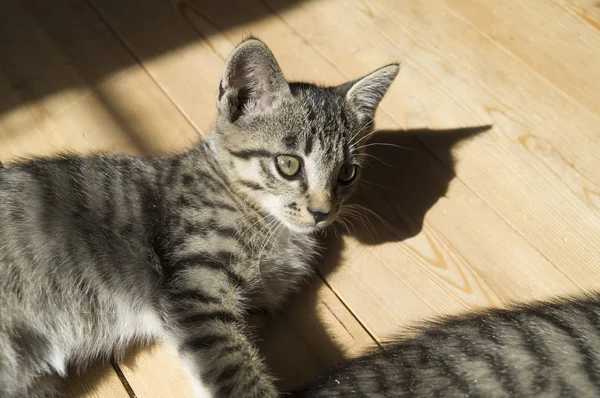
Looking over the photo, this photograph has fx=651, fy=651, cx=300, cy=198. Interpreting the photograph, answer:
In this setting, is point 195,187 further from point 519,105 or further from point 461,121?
point 519,105

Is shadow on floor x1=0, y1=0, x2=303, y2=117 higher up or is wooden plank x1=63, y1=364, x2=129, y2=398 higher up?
shadow on floor x1=0, y1=0, x2=303, y2=117

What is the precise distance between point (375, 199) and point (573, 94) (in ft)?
3.03

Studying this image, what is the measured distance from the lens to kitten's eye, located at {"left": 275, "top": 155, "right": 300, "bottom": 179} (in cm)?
202

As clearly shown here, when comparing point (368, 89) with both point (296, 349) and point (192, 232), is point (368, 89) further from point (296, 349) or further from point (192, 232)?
point (296, 349)

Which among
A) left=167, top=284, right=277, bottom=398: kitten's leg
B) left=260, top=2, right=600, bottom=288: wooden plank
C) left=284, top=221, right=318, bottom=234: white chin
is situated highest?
left=260, top=2, right=600, bottom=288: wooden plank

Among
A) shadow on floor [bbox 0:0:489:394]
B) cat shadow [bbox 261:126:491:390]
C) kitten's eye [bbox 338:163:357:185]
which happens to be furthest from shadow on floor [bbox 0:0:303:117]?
kitten's eye [bbox 338:163:357:185]

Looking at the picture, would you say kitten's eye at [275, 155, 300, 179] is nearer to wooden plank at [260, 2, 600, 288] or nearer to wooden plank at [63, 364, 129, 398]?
wooden plank at [260, 2, 600, 288]

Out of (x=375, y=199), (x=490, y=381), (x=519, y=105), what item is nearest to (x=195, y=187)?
(x=375, y=199)

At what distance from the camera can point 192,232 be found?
1974mm

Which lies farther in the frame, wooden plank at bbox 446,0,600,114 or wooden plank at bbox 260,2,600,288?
wooden plank at bbox 446,0,600,114

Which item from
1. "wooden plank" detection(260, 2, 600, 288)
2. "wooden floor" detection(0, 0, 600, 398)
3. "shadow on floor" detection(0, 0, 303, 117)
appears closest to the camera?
"wooden floor" detection(0, 0, 600, 398)

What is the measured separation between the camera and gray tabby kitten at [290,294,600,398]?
1600 mm

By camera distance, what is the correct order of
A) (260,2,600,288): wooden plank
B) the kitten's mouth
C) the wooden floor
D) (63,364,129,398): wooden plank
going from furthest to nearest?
1. (260,2,600,288): wooden plank
2. the wooden floor
3. the kitten's mouth
4. (63,364,129,398): wooden plank

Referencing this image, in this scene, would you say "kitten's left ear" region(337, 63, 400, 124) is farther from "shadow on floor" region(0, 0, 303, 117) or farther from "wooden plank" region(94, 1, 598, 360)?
"shadow on floor" region(0, 0, 303, 117)
